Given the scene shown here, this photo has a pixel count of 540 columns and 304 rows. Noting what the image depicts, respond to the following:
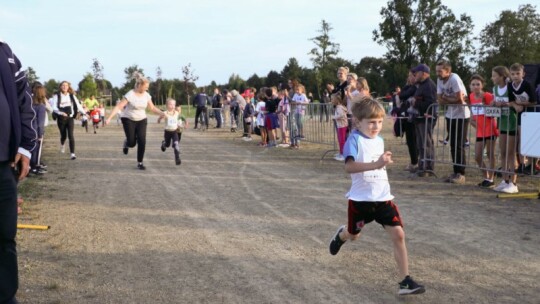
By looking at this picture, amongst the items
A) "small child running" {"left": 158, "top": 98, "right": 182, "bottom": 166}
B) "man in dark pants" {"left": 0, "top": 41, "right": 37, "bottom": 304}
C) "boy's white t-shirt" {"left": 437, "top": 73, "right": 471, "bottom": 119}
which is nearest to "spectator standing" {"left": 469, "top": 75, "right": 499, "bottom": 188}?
"boy's white t-shirt" {"left": 437, "top": 73, "right": 471, "bottom": 119}

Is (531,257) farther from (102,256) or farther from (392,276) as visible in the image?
(102,256)

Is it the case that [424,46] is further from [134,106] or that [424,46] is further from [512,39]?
[134,106]

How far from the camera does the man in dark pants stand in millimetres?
3557

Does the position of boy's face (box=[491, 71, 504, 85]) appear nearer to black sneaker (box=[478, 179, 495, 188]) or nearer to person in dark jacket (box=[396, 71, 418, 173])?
black sneaker (box=[478, 179, 495, 188])

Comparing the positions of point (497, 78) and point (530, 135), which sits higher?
point (497, 78)

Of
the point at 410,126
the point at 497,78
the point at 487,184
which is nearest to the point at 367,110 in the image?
the point at 487,184

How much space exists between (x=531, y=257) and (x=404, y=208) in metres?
2.43

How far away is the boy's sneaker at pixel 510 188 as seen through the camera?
337 inches

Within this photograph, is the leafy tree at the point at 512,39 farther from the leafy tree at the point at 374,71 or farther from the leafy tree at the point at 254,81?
the leafy tree at the point at 254,81

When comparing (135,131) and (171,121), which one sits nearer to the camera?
(135,131)

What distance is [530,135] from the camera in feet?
25.3

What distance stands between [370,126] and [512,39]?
52.0 meters

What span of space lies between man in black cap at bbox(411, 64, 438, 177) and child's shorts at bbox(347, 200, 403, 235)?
6125 mm

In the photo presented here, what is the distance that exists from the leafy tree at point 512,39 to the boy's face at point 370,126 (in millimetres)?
49311
